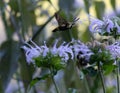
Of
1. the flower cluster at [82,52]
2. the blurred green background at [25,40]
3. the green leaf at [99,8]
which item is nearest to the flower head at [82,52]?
Answer: the flower cluster at [82,52]

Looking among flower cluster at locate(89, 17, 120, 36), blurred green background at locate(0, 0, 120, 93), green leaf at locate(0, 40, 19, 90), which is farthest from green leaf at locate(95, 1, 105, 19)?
flower cluster at locate(89, 17, 120, 36)

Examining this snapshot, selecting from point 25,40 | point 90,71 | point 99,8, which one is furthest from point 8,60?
point 90,71

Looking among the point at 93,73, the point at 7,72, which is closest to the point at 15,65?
the point at 7,72

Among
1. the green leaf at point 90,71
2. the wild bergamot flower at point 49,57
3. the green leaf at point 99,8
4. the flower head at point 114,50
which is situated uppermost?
the green leaf at point 99,8

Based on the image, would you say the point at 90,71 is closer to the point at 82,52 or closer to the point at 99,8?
the point at 82,52

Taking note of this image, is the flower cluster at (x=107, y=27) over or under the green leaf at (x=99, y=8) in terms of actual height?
under

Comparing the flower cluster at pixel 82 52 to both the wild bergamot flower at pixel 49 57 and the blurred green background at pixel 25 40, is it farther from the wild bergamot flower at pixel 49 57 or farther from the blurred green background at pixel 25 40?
the blurred green background at pixel 25 40

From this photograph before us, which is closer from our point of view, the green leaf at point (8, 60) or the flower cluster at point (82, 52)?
the flower cluster at point (82, 52)
